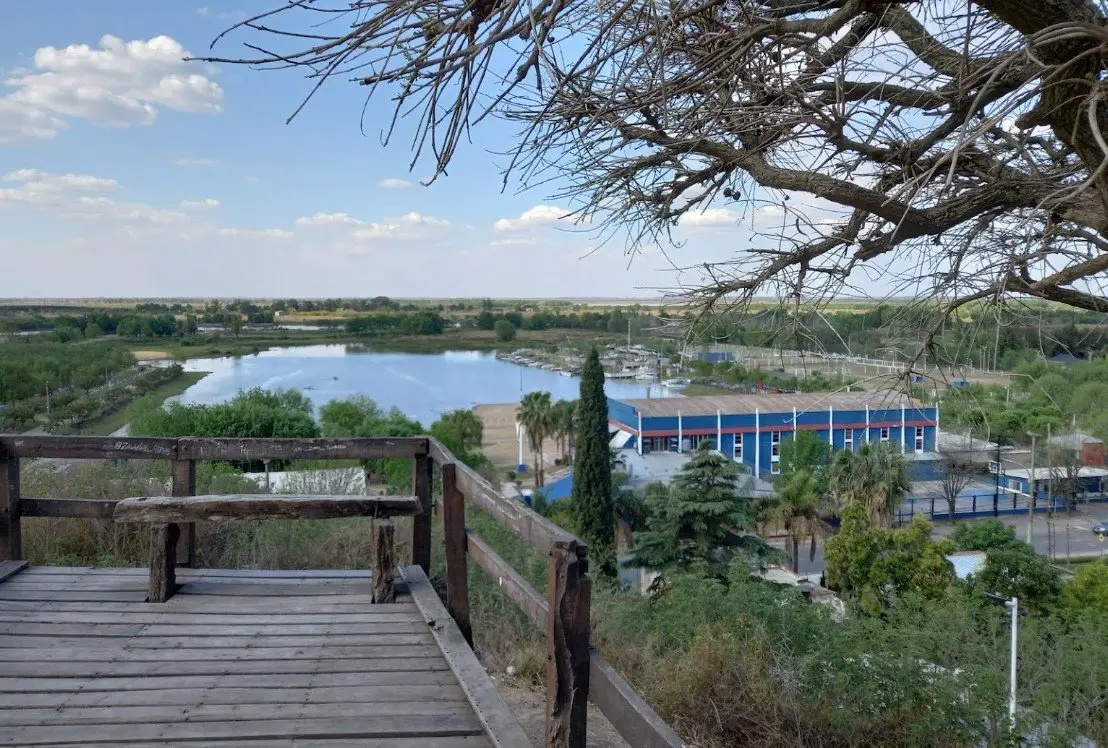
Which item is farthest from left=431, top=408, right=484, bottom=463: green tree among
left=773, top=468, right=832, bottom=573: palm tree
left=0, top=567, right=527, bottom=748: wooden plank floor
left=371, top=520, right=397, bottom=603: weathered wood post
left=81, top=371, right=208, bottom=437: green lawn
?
left=371, top=520, right=397, bottom=603: weathered wood post

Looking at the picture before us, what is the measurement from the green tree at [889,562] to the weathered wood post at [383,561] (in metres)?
17.4

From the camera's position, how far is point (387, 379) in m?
62.2

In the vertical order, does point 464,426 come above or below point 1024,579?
above

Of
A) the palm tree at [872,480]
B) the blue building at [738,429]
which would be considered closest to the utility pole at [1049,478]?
the blue building at [738,429]

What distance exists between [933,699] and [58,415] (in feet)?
58.6

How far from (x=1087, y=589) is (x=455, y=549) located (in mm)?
21633

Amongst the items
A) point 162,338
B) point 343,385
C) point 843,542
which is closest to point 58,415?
point 843,542

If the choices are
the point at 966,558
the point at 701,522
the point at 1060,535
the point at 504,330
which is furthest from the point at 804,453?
the point at 504,330

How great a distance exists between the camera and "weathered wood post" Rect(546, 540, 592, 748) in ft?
6.81

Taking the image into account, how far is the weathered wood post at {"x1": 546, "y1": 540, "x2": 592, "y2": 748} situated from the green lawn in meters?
14.8

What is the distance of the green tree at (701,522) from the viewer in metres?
18.4

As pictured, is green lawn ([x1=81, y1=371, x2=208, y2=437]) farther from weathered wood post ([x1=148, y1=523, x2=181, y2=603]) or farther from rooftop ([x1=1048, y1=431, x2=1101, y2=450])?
rooftop ([x1=1048, y1=431, x2=1101, y2=450])

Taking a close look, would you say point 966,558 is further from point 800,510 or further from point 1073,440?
point 1073,440

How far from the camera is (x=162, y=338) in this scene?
122ft
